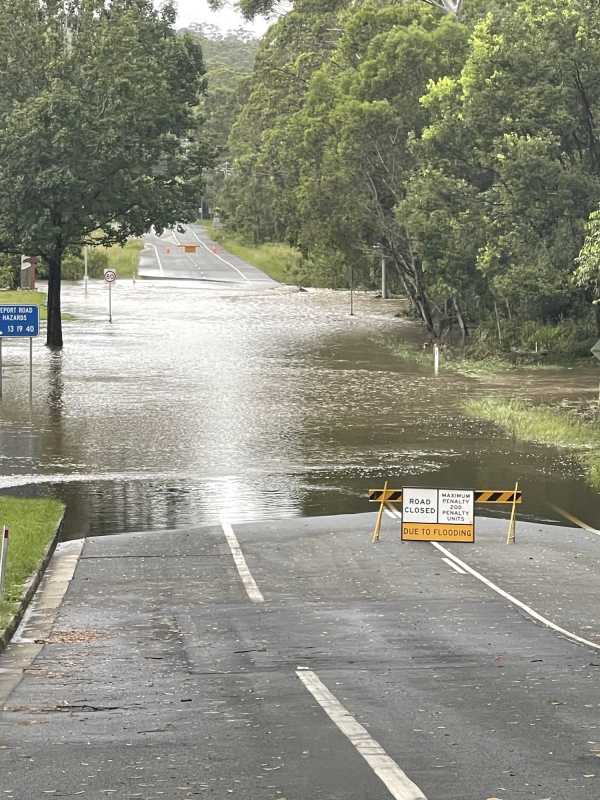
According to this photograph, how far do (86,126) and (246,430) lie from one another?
22251 mm

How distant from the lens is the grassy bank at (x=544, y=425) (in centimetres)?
3356

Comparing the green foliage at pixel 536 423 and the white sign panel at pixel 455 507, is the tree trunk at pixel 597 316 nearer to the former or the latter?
the green foliage at pixel 536 423

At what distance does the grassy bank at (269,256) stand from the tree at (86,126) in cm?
4984

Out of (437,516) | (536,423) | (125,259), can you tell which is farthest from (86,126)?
(125,259)

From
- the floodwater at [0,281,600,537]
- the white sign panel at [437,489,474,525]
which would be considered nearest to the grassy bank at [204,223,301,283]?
the floodwater at [0,281,600,537]

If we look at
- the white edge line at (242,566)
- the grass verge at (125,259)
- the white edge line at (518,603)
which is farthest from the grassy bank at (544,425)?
the grass verge at (125,259)

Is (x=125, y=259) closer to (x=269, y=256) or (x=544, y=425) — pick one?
(x=269, y=256)

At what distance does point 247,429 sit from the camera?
121 feet

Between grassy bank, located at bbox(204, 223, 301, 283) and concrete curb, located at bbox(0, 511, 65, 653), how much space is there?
89244mm

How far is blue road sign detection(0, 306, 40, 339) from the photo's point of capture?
3616 centimetres

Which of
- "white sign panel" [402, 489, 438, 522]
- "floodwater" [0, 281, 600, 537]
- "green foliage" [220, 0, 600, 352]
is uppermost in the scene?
"green foliage" [220, 0, 600, 352]

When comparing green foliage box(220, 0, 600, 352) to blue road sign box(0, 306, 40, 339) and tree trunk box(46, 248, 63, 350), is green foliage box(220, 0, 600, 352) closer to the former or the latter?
tree trunk box(46, 248, 63, 350)

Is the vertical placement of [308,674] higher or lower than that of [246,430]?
higher

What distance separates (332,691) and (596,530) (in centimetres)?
1326
